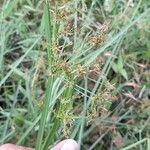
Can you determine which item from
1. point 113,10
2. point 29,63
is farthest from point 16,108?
point 113,10

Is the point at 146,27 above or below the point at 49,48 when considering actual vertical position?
below

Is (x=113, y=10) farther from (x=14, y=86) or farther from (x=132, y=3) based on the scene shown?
(x=14, y=86)

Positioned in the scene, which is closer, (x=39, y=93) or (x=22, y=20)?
(x=39, y=93)

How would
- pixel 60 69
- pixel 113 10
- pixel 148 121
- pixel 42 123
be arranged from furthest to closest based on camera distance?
pixel 113 10, pixel 148 121, pixel 42 123, pixel 60 69

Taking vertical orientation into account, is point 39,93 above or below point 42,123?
below

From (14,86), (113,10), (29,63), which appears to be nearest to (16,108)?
(14,86)

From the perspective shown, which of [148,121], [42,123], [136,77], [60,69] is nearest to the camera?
[60,69]

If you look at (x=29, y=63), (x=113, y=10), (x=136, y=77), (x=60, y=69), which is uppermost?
(x=60, y=69)

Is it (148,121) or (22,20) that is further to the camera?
(22,20)

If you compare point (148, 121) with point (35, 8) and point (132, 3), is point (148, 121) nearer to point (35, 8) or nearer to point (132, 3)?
point (132, 3)
